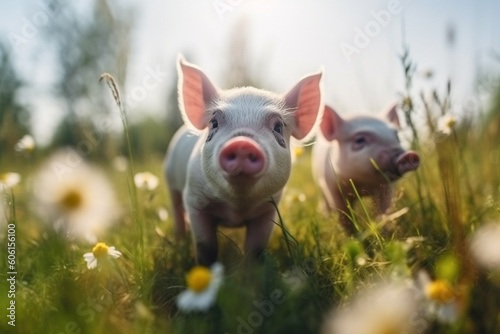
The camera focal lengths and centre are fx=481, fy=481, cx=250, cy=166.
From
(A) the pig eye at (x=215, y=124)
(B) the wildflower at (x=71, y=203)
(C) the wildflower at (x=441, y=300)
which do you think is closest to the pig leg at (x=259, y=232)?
(A) the pig eye at (x=215, y=124)

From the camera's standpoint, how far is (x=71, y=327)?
192 cm

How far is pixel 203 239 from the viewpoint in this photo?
323cm

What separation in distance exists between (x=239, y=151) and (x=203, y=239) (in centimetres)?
99

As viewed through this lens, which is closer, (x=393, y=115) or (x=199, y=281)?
(x=199, y=281)

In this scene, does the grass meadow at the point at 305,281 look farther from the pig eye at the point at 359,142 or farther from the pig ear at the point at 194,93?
the pig ear at the point at 194,93

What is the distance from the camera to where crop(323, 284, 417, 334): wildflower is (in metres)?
1.62

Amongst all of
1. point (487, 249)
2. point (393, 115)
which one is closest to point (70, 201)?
point (487, 249)

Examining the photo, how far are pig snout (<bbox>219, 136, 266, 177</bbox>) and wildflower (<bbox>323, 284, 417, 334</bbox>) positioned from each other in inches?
33.9

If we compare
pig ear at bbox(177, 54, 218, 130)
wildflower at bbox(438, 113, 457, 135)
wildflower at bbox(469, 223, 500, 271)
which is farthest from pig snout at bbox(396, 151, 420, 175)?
pig ear at bbox(177, 54, 218, 130)

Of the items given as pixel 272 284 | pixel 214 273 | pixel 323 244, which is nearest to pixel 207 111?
pixel 323 244

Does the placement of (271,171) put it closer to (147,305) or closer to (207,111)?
(207,111)

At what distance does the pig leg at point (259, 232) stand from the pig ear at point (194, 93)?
765 millimetres

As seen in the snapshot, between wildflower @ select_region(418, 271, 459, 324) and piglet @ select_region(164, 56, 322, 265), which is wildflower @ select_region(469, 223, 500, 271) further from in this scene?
piglet @ select_region(164, 56, 322, 265)

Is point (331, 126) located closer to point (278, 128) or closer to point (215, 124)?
point (278, 128)
